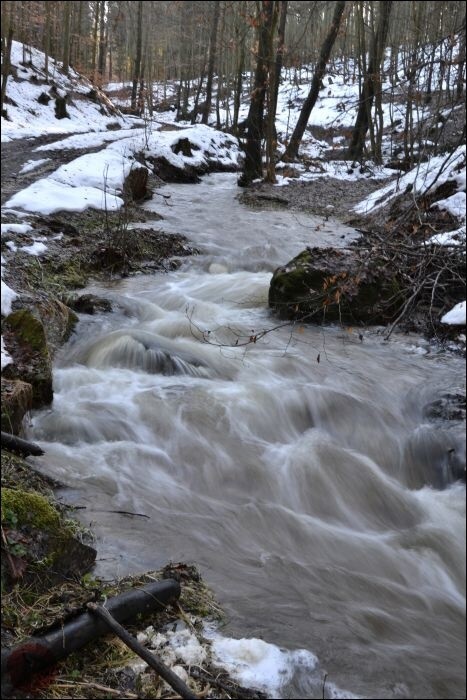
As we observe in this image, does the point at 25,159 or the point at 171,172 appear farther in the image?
the point at 171,172

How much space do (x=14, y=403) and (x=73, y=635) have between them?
2.05 m

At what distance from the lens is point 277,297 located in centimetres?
756

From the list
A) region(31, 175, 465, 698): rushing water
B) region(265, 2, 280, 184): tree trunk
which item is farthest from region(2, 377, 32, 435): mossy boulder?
region(265, 2, 280, 184): tree trunk

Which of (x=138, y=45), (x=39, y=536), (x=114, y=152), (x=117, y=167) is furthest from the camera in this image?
(x=138, y=45)

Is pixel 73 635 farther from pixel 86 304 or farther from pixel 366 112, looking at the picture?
pixel 366 112

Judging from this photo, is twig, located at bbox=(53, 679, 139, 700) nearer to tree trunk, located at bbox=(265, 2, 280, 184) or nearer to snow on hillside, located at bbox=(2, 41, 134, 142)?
tree trunk, located at bbox=(265, 2, 280, 184)

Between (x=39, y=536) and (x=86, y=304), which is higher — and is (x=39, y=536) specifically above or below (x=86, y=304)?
below

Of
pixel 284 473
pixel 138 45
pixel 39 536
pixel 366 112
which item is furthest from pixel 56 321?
pixel 138 45

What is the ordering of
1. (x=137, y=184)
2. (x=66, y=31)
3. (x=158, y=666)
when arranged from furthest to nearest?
(x=66, y=31), (x=137, y=184), (x=158, y=666)

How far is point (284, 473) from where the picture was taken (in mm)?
4738

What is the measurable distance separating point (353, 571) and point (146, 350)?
3.35 metres

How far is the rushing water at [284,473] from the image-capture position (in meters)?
3.04

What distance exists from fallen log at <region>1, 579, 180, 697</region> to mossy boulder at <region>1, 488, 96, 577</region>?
0.36 m

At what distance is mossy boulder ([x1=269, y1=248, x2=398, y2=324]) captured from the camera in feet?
23.1
